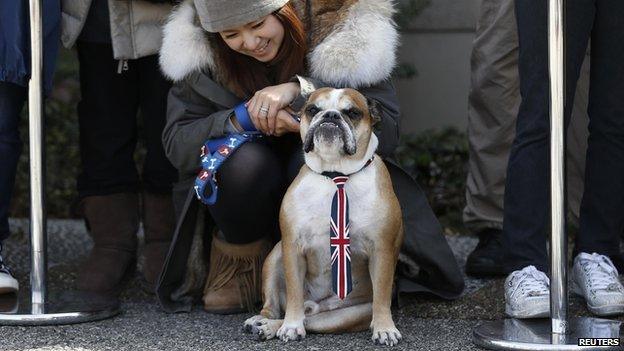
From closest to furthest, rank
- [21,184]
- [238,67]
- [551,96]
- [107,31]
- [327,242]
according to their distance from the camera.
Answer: [551,96]
[327,242]
[238,67]
[107,31]
[21,184]

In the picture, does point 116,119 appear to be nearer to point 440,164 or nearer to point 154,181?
point 154,181

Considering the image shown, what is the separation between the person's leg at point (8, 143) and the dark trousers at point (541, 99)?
1.64 m

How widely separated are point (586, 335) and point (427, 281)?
0.74 metres

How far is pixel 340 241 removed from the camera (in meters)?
3.29

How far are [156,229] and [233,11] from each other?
1.04m

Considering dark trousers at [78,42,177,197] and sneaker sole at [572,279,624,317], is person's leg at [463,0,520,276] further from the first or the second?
dark trousers at [78,42,177,197]

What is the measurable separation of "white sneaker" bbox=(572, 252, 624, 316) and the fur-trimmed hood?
898 millimetres

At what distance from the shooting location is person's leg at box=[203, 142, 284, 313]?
3613 mm

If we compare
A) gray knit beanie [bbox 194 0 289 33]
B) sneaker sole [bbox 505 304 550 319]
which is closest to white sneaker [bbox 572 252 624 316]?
sneaker sole [bbox 505 304 550 319]

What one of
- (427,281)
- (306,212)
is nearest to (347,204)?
(306,212)

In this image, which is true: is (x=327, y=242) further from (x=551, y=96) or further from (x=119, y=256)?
(x=119, y=256)

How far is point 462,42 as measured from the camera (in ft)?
19.1

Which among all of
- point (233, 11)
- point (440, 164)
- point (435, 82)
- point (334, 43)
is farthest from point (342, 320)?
point (435, 82)

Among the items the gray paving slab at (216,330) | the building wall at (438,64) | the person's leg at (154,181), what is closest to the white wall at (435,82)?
Result: the building wall at (438,64)
